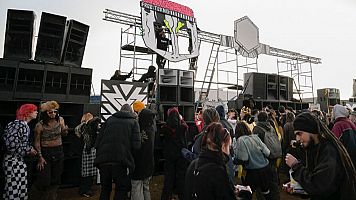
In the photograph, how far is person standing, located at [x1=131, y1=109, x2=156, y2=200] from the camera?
A: 126 inches

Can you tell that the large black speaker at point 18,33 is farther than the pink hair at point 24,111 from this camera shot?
Yes

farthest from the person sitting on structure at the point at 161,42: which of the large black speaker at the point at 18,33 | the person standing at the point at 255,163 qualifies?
the person standing at the point at 255,163

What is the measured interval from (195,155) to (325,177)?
167 cm

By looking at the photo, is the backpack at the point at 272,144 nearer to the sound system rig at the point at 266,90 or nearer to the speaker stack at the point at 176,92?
the speaker stack at the point at 176,92

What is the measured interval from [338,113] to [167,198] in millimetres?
2502

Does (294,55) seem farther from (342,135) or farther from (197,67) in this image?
(342,135)

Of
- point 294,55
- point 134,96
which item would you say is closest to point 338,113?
point 134,96

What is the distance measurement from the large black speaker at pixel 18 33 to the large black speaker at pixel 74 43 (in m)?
0.57

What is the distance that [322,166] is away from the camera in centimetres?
149

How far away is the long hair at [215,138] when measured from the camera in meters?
1.65

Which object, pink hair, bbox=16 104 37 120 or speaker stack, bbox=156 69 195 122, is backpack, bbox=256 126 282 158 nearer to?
speaker stack, bbox=156 69 195 122

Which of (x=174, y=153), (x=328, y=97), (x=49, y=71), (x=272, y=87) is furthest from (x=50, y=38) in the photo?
(x=328, y=97)

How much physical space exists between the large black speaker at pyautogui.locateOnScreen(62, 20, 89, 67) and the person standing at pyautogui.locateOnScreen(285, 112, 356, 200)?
13.4 ft

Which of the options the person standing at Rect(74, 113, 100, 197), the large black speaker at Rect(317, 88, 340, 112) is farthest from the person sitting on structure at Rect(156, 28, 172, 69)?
the large black speaker at Rect(317, 88, 340, 112)
